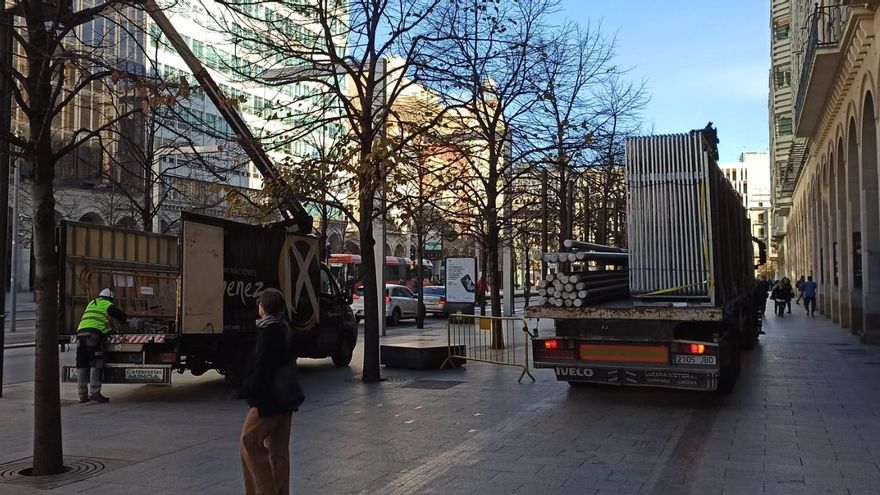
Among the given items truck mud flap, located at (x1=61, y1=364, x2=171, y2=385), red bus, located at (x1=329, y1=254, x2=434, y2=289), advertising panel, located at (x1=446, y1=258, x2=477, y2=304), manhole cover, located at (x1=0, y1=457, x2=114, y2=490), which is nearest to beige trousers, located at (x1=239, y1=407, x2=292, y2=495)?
manhole cover, located at (x1=0, y1=457, x2=114, y2=490)

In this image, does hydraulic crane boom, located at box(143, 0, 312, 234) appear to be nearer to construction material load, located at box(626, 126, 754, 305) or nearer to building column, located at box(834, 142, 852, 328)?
construction material load, located at box(626, 126, 754, 305)

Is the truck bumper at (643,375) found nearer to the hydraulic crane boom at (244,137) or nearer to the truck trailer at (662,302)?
the truck trailer at (662,302)

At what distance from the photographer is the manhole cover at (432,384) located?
38.5 ft

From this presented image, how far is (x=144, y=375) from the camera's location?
10.5m

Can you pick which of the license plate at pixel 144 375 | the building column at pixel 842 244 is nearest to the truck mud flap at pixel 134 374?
the license plate at pixel 144 375

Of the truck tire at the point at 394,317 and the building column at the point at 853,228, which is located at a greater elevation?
the building column at the point at 853,228

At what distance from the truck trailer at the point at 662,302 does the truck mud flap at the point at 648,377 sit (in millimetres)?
13

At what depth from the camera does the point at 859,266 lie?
20.7 meters

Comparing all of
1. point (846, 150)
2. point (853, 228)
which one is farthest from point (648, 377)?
point (846, 150)

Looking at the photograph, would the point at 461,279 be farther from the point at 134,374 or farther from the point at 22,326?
the point at 22,326

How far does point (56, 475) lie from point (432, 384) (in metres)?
6.61

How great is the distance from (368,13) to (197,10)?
507cm

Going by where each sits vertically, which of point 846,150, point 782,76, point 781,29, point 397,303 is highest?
point 781,29

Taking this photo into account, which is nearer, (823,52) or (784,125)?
(823,52)
